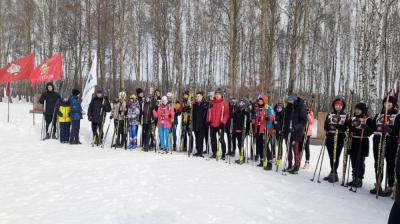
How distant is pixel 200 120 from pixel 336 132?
13.2 feet

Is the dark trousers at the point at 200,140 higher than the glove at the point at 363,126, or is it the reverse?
the glove at the point at 363,126

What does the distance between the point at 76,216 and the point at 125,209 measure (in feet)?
2.39

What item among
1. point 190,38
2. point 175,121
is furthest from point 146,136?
point 190,38

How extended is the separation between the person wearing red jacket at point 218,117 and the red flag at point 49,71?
717 cm

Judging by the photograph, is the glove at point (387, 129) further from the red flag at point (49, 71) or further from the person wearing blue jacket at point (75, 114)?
the red flag at point (49, 71)

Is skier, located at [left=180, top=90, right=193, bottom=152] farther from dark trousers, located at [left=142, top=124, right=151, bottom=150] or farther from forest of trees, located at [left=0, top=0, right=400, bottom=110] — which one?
forest of trees, located at [left=0, top=0, right=400, bottom=110]

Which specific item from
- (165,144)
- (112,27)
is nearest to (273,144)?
(165,144)

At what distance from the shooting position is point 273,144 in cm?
995

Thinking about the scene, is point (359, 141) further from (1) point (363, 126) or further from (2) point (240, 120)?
(2) point (240, 120)

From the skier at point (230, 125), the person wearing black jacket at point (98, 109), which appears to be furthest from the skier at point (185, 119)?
the person wearing black jacket at point (98, 109)

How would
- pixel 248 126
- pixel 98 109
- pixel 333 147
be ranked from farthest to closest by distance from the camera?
pixel 98 109, pixel 248 126, pixel 333 147

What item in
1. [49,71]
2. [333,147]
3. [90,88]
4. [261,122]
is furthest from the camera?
[49,71]

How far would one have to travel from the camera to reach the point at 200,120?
1105cm

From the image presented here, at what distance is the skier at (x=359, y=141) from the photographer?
7.83 m
